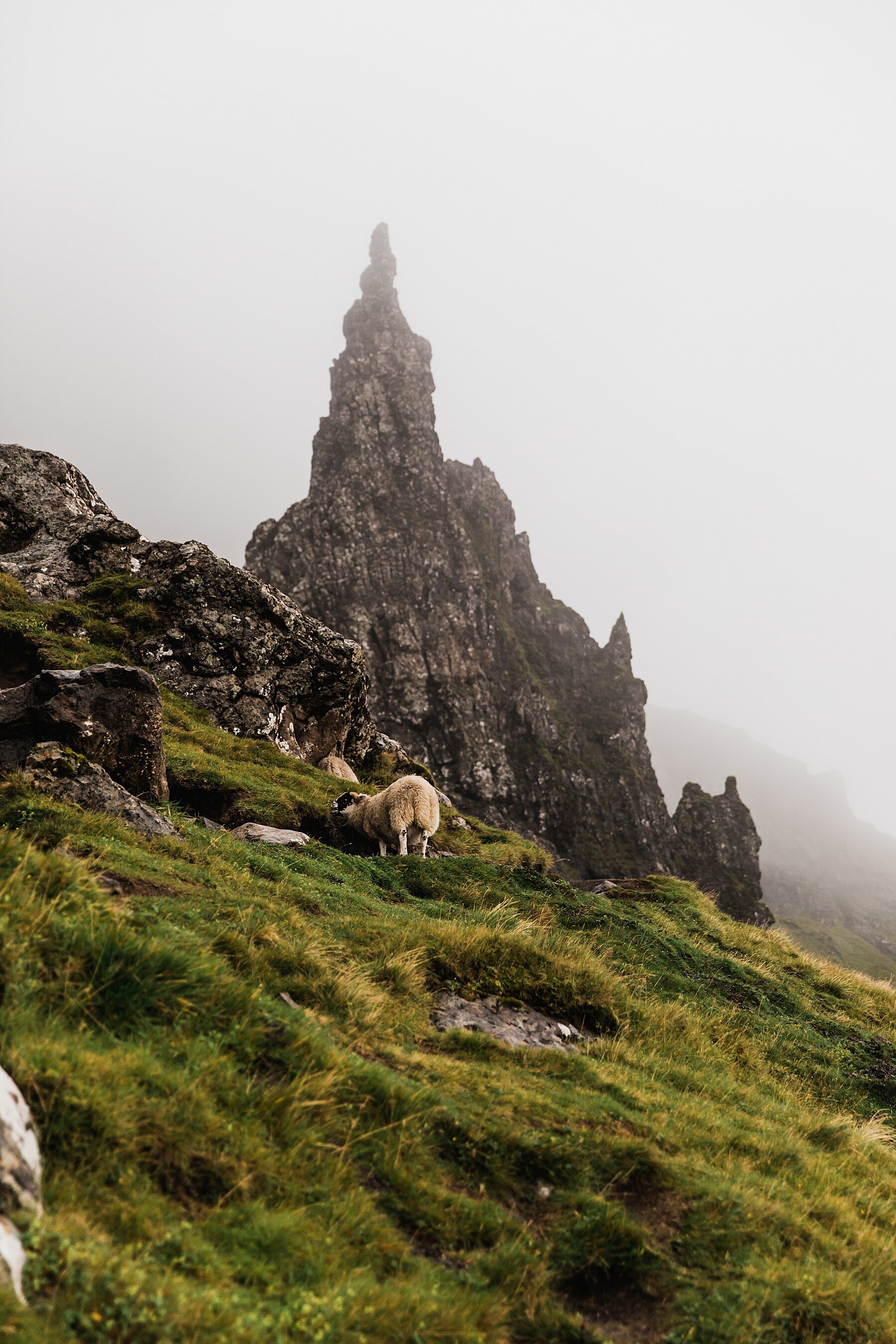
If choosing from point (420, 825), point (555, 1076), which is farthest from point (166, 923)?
point (420, 825)

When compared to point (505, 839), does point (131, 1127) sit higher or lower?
higher

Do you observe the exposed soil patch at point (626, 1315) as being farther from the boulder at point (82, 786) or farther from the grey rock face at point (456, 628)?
the grey rock face at point (456, 628)

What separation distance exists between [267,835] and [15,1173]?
12.9 metres

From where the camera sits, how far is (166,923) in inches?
298

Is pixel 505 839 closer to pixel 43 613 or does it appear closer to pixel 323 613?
pixel 43 613

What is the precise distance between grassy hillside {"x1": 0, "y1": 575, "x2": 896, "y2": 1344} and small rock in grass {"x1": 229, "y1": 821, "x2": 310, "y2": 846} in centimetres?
476

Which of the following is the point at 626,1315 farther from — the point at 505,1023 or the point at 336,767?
the point at 336,767

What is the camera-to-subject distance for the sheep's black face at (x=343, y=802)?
2152cm

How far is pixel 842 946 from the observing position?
134 metres

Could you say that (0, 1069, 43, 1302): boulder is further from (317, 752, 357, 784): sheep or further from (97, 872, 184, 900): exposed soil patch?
(317, 752, 357, 784): sheep

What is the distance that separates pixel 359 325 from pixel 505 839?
146172 millimetres

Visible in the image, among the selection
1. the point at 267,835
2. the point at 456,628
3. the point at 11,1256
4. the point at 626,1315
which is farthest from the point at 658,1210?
the point at 456,628

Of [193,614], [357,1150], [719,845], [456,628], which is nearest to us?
[357,1150]

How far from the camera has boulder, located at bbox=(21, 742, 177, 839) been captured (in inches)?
431
